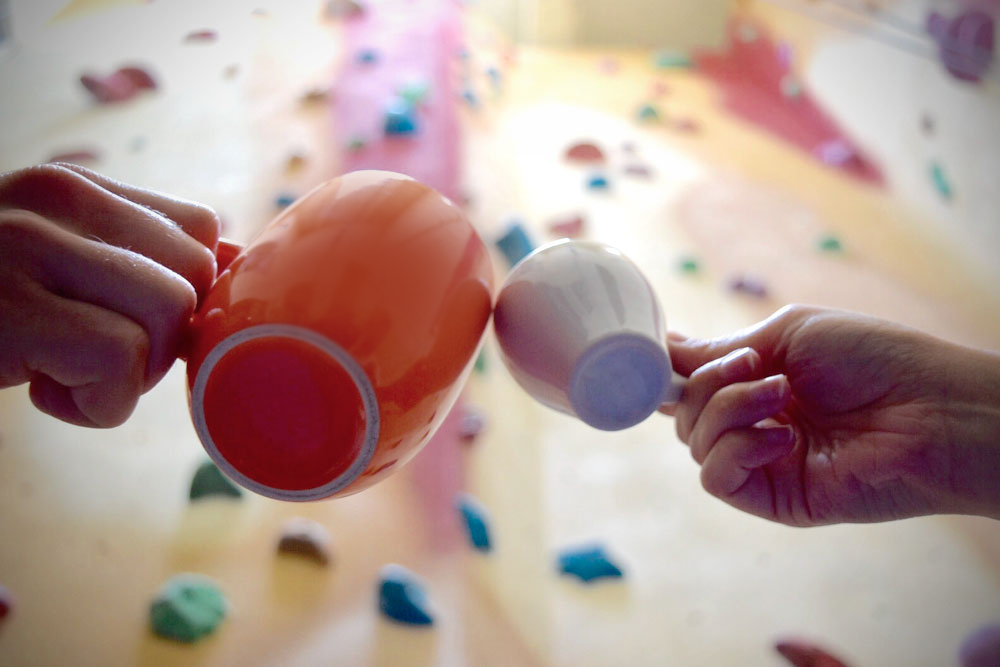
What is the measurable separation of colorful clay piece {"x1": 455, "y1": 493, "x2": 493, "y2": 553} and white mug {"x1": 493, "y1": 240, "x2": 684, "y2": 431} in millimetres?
245

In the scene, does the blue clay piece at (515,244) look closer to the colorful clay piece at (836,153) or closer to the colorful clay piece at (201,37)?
the colorful clay piece at (836,153)

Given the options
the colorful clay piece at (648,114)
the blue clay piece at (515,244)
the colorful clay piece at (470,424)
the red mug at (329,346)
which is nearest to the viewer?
the red mug at (329,346)

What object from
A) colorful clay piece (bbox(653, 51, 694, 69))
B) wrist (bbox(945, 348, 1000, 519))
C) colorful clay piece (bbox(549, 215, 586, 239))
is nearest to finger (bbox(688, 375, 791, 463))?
wrist (bbox(945, 348, 1000, 519))

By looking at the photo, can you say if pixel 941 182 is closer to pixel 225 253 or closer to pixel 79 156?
pixel 225 253

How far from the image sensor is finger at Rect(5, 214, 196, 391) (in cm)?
41

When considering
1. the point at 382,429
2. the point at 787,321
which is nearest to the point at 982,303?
the point at 787,321

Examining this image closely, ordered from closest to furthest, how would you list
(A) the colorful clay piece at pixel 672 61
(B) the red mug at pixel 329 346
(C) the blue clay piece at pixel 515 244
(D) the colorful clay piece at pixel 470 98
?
(B) the red mug at pixel 329 346, (C) the blue clay piece at pixel 515 244, (D) the colorful clay piece at pixel 470 98, (A) the colorful clay piece at pixel 672 61

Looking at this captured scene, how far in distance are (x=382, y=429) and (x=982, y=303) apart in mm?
847

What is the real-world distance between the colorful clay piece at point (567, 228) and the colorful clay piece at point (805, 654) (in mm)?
594

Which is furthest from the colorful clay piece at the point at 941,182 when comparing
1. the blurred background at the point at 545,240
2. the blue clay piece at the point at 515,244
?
the blue clay piece at the point at 515,244

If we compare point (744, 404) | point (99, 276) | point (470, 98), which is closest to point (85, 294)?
point (99, 276)

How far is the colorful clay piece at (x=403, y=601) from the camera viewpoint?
599mm

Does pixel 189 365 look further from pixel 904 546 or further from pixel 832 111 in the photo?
pixel 832 111

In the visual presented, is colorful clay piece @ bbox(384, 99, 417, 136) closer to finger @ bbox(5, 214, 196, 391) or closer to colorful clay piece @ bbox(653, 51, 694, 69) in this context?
colorful clay piece @ bbox(653, 51, 694, 69)
